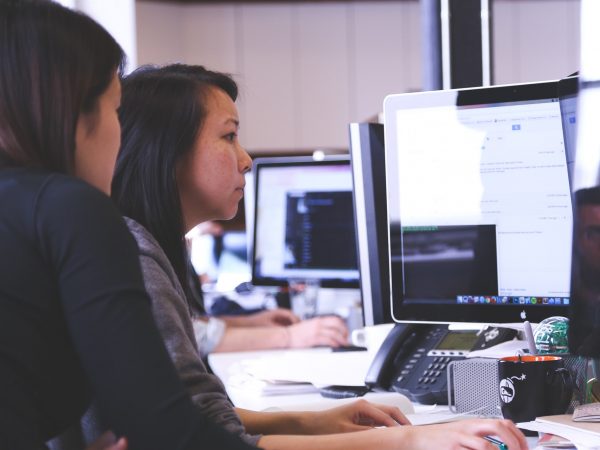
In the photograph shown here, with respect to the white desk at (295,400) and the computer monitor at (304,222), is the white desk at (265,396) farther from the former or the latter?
the computer monitor at (304,222)

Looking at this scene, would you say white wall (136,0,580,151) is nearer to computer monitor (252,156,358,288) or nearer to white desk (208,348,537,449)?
computer monitor (252,156,358,288)

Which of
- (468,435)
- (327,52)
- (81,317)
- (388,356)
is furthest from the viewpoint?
(327,52)

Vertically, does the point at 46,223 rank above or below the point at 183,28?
below

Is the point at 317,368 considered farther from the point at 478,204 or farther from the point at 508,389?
the point at 508,389

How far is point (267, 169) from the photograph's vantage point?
274cm

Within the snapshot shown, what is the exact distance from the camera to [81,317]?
775mm

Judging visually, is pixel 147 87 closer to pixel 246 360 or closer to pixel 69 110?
pixel 69 110

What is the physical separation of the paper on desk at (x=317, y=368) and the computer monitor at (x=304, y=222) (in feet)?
2.39

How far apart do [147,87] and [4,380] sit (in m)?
0.59

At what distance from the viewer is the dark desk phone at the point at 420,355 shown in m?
1.47

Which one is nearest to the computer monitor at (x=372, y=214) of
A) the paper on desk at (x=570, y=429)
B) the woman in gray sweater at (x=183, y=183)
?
the woman in gray sweater at (x=183, y=183)

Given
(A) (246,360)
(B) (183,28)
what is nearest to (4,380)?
(A) (246,360)

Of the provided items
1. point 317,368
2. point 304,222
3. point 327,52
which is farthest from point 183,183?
point 327,52

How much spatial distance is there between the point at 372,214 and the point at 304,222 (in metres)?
1.09
